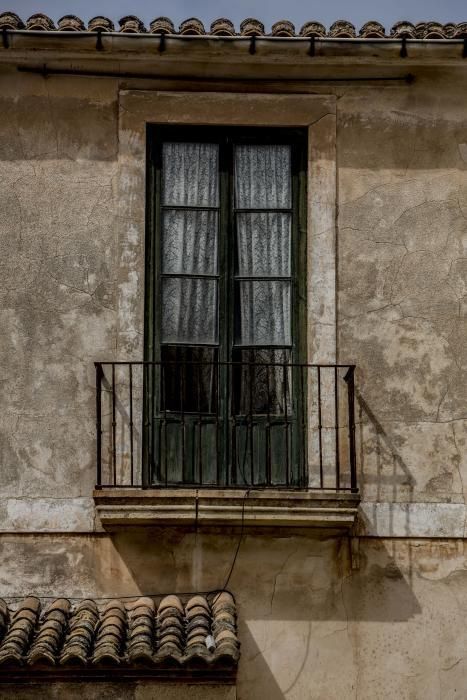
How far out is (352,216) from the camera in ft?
37.6

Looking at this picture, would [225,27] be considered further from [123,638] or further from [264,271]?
[123,638]

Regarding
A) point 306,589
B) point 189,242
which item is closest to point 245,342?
point 189,242

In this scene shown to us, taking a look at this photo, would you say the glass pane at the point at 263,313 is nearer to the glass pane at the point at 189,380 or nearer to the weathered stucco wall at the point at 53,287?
the glass pane at the point at 189,380

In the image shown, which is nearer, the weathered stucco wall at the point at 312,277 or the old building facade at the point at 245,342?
the old building facade at the point at 245,342

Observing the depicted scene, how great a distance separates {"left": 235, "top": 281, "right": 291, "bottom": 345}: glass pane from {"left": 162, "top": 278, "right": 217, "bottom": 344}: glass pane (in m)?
0.20

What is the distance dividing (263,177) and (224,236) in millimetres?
542

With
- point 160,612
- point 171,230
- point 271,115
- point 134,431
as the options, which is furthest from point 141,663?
point 271,115

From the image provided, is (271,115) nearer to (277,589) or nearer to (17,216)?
(17,216)

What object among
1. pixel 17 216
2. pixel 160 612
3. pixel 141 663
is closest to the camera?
pixel 141 663

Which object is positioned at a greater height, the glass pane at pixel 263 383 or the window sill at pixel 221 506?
the glass pane at pixel 263 383

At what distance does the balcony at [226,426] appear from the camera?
1095cm

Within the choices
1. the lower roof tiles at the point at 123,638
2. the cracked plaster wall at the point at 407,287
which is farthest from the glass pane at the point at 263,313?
the lower roof tiles at the point at 123,638

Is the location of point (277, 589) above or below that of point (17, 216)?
below

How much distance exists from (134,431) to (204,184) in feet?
6.42
